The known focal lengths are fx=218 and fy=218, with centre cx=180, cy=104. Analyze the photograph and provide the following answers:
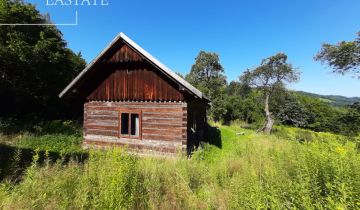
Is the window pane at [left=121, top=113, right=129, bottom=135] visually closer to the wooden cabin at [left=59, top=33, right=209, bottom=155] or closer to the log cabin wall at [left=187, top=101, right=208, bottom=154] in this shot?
the wooden cabin at [left=59, top=33, right=209, bottom=155]

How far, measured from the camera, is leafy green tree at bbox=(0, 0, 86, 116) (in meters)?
18.3

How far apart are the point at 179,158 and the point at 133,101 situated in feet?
15.7

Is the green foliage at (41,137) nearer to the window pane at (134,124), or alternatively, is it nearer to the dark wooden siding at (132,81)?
the window pane at (134,124)

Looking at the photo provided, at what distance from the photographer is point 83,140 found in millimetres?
13055

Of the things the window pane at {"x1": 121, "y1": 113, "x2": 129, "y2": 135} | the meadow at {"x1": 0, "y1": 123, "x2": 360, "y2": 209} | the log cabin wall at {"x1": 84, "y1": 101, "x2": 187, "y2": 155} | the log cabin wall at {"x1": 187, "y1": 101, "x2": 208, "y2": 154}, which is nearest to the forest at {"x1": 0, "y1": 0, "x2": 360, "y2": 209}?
the meadow at {"x1": 0, "y1": 123, "x2": 360, "y2": 209}

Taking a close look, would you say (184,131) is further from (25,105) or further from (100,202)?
(25,105)

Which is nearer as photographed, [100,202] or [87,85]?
[100,202]

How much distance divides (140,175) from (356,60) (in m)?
21.3

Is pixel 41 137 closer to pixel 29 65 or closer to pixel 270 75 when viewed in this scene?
pixel 29 65

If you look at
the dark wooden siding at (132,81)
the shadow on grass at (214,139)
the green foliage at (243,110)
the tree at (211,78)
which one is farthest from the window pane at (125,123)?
the green foliage at (243,110)

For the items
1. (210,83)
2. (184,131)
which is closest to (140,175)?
(184,131)

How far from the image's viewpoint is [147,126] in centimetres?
1148

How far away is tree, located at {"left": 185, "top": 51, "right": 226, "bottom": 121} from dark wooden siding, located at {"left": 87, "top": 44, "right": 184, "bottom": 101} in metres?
22.3

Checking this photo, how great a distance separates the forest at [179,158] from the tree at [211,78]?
16 cm
